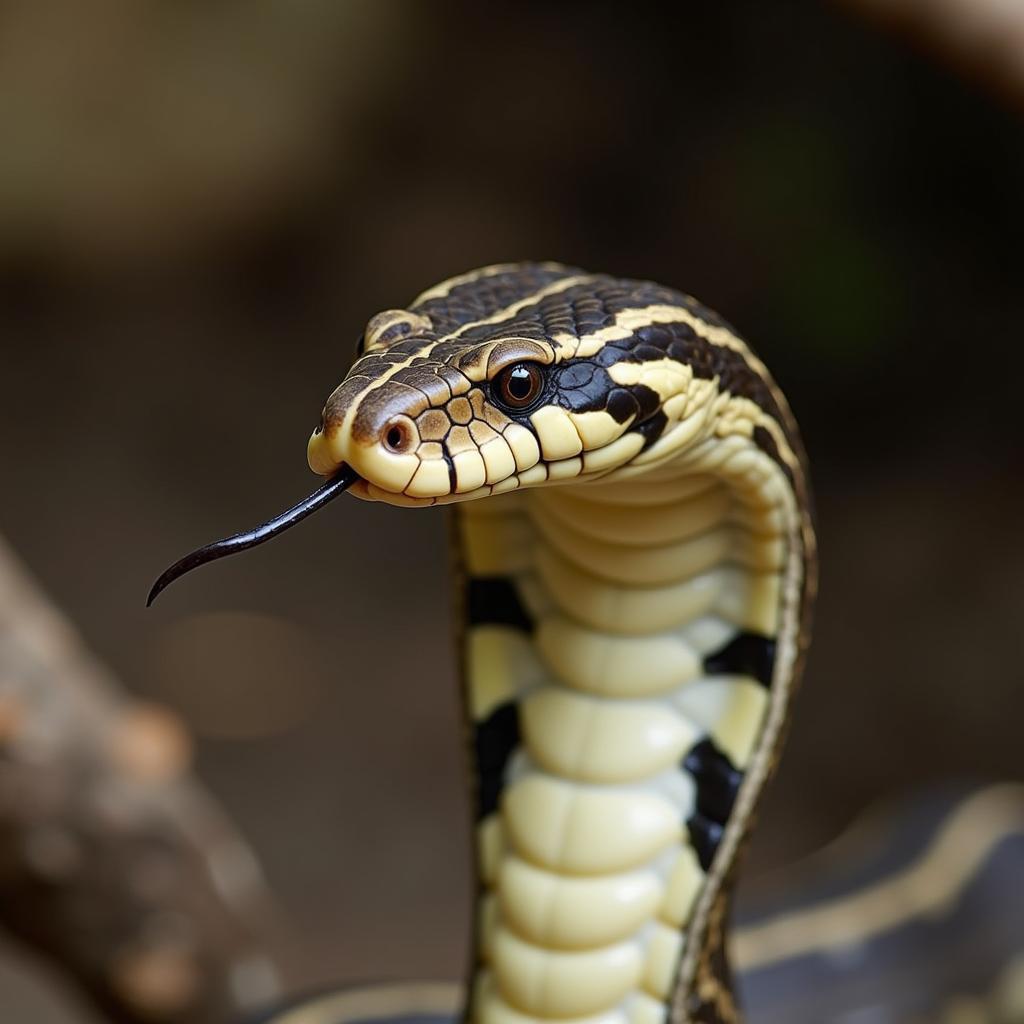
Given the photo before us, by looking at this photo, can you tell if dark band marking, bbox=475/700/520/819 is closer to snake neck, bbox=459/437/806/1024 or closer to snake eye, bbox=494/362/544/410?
snake neck, bbox=459/437/806/1024

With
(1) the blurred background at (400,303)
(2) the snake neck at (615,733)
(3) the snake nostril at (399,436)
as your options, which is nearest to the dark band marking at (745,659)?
(2) the snake neck at (615,733)

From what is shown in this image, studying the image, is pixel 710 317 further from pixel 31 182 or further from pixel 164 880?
pixel 31 182

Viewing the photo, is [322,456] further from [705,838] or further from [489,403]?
[705,838]

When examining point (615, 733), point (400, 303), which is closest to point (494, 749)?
point (615, 733)

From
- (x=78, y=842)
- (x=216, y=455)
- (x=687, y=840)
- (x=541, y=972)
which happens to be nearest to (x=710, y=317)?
(x=687, y=840)

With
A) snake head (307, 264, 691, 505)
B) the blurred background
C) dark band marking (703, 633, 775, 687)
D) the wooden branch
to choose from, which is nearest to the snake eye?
snake head (307, 264, 691, 505)

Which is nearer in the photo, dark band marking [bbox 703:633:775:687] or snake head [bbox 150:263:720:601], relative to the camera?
snake head [bbox 150:263:720:601]
